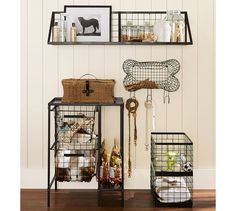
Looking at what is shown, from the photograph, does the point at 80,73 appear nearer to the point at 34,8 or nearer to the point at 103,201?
the point at 34,8

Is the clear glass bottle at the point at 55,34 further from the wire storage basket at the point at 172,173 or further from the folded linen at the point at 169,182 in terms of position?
the folded linen at the point at 169,182

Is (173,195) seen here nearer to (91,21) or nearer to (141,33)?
(141,33)

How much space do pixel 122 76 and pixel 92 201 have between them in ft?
3.48

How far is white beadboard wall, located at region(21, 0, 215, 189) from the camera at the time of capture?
12.1ft

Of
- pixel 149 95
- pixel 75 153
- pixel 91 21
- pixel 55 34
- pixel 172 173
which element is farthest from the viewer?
pixel 149 95

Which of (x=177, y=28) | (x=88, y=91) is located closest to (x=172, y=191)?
(x=88, y=91)

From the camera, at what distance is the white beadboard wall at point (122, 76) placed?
3701 mm

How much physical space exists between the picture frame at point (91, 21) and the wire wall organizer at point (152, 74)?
31cm

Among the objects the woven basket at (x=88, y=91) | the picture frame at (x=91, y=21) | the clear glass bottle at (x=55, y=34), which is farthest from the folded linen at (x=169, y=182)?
the clear glass bottle at (x=55, y=34)

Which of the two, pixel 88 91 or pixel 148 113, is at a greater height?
pixel 88 91

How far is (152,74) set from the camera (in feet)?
12.2

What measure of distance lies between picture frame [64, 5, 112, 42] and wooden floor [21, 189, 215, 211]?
4.18 ft
